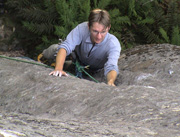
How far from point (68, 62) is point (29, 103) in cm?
231

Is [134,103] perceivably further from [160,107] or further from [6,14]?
[6,14]

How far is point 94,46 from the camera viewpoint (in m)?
4.09

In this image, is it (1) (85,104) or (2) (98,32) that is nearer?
(1) (85,104)

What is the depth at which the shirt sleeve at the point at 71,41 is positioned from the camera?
388cm

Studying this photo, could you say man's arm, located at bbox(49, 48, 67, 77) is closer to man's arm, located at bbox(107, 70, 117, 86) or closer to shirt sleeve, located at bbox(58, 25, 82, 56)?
Result: shirt sleeve, located at bbox(58, 25, 82, 56)

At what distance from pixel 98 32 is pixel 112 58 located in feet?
1.42

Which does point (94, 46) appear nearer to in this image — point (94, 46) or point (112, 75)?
point (94, 46)

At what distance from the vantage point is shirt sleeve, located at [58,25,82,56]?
12.7ft

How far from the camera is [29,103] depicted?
2.64m

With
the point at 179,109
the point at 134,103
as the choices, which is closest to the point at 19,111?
the point at 134,103

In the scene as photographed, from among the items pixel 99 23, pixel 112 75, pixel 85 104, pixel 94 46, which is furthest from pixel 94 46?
pixel 85 104

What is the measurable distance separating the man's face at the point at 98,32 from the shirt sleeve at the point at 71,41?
266 millimetres

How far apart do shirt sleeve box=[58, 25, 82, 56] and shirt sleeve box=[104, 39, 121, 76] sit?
1.74ft

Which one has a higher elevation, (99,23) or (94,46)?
(99,23)
